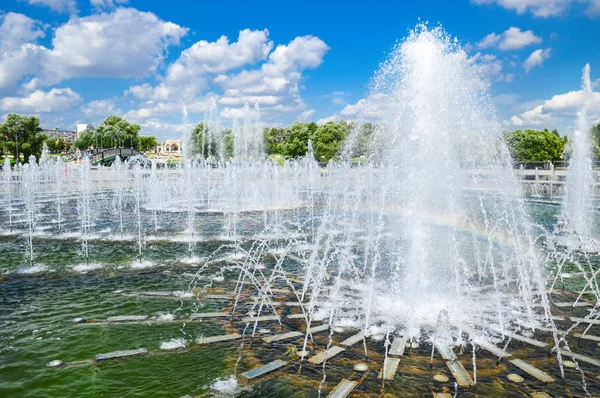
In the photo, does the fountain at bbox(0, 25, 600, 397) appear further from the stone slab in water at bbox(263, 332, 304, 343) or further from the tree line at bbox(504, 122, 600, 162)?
the tree line at bbox(504, 122, 600, 162)

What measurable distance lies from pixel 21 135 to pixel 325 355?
287 feet

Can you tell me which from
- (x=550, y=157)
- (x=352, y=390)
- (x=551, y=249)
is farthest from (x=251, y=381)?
(x=550, y=157)

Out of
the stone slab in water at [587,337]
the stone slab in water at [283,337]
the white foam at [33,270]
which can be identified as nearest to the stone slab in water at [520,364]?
the stone slab in water at [587,337]

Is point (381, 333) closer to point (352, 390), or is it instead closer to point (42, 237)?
point (352, 390)

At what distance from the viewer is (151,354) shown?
5793 mm

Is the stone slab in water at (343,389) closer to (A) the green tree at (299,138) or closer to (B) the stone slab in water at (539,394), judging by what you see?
(B) the stone slab in water at (539,394)

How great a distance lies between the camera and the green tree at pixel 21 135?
252ft

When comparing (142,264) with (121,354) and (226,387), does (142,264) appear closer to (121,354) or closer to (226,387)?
(121,354)

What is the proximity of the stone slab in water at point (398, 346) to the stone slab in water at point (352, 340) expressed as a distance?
45cm

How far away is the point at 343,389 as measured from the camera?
482 cm

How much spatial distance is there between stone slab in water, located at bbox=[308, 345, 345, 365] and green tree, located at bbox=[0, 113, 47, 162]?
84154 millimetres

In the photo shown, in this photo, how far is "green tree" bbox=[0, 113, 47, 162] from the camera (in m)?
76.9

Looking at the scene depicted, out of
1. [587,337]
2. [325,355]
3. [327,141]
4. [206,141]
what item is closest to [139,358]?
[325,355]

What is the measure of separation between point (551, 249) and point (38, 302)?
1241cm
